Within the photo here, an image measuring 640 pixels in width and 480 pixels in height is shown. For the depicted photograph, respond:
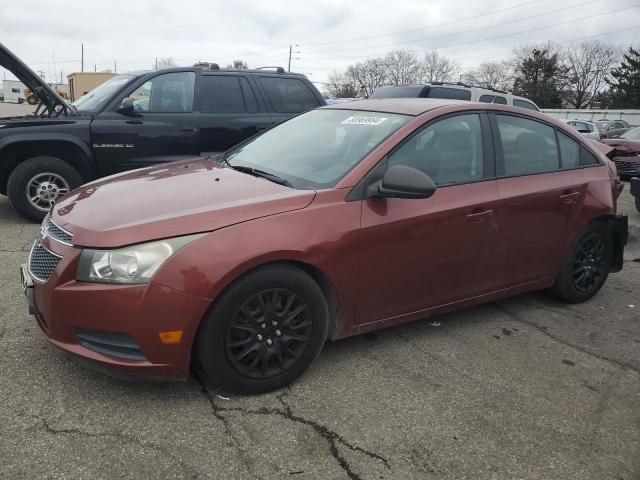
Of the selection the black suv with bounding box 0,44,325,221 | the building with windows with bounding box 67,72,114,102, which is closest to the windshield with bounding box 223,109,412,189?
the black suv with bounding box 0,44,325,221

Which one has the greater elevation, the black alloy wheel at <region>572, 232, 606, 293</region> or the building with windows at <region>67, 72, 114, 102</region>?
the building with windows at <region>67, 72, 114, 102</region>

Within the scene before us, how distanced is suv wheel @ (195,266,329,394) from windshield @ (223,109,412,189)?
630mm

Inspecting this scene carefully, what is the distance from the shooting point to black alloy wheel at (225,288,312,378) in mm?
2719

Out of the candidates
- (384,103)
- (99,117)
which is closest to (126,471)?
(384,103)

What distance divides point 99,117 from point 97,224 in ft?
13.7

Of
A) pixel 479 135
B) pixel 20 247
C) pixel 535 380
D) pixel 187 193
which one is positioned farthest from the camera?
pixel 20 247

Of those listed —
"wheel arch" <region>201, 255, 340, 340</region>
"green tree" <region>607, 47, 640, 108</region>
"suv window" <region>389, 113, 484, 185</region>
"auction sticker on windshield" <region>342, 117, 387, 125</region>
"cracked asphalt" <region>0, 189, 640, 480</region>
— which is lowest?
"cracked asphalt" <region>0, 189, 640, 480</region>

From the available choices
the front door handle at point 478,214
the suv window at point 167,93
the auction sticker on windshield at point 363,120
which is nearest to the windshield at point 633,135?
the suv window at point 167,93

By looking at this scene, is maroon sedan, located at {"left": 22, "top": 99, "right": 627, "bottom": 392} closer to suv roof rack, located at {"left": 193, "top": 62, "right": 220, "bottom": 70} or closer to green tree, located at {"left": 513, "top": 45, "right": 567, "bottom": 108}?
suv roof rack, located at {"left": 193, "top": 62, "right": 220, "bottom": 70}

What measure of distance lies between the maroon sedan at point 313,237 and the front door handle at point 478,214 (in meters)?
0.01

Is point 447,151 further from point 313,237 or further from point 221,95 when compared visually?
point 221,95

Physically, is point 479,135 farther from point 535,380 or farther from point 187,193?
point 187,193

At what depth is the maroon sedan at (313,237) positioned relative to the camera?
2.54 metres

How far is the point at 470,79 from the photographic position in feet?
243
